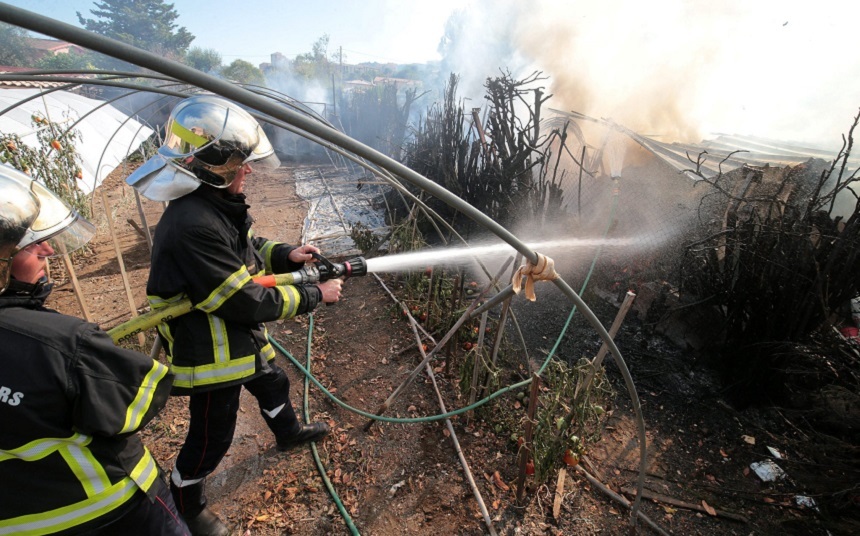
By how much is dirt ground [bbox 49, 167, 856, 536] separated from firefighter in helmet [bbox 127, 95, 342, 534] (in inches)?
31.9

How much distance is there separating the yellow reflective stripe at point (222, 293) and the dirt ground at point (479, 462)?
1.79 m

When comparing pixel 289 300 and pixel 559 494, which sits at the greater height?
Answer: pixel 289 300

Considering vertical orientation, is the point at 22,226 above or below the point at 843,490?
above

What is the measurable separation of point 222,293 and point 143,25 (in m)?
64.9

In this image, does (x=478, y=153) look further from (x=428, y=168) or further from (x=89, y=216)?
(x=89, y=216)

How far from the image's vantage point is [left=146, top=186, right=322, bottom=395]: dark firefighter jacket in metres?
2.14

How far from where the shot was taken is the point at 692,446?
379 centimetres

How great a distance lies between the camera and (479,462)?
11.2 ft

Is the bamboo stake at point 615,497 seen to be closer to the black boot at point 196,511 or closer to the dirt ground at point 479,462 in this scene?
the dirt ground at point 479,462

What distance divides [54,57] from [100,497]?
5555 cm

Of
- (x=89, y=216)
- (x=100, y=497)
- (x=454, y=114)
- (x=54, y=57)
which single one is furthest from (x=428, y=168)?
(x=54, y=57)

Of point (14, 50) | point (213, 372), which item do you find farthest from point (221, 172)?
point (14, 50)

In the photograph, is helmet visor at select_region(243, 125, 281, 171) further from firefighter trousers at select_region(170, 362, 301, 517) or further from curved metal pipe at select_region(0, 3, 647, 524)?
firefighter trousers at select_region(170, 362, 301, 517)

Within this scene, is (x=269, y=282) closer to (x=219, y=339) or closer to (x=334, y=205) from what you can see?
(x=219, y=339)
